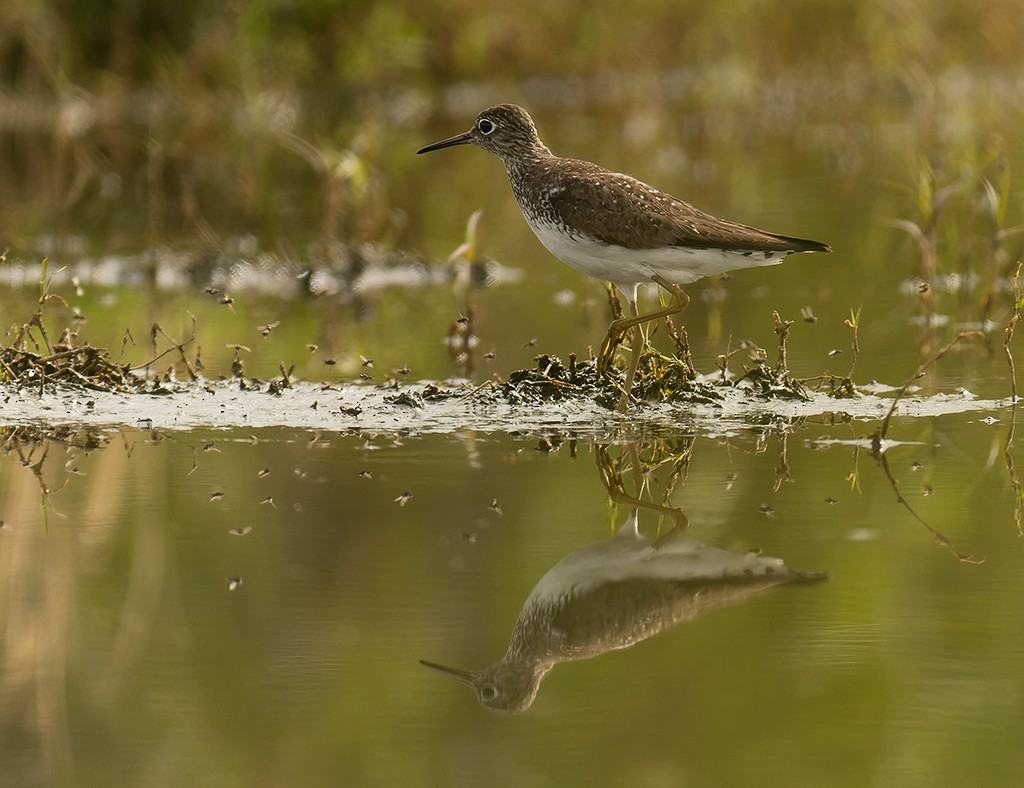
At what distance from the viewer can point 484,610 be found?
498 centimetres

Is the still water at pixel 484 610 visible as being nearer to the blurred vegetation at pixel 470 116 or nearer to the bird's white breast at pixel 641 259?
the bird's white breast at pixel 641 259

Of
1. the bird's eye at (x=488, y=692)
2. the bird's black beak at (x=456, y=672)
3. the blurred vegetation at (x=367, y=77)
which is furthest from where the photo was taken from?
the blurred vegetation at (x=367, y=77)

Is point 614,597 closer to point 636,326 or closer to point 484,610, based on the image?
point 484,610

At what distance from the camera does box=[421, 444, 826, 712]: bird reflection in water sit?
4492 mm

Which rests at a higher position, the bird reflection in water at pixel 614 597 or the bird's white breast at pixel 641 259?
the bird's white breast at pixel 641 259

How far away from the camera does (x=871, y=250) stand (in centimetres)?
1302

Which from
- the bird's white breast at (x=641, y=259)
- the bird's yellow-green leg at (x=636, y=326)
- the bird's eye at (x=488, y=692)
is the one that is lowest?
the bird's eye at (x=488, y=692)

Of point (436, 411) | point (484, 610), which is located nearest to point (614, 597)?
point (484, 610)

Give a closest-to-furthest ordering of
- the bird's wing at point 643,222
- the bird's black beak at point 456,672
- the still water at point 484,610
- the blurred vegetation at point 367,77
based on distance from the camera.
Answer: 1. the still water at point 484,610
2. the bird's black beak at point 456,672
3. the bird's wing at point 643,222
4. the blurred vegetation at point 367,77

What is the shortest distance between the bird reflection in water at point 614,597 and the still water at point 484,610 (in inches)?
0.9

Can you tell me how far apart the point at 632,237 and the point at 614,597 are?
257cm

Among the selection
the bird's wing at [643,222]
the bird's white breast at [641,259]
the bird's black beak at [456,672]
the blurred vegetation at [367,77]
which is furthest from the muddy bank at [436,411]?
the blurred vegetation at [367,77]

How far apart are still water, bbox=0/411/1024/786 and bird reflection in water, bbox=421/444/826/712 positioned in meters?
0.02

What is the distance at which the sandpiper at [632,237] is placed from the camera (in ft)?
23.7
